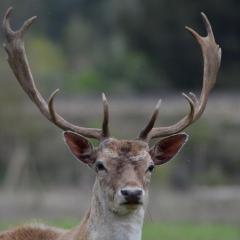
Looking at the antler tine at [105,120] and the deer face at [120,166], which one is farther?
the antler tine at [105,120]

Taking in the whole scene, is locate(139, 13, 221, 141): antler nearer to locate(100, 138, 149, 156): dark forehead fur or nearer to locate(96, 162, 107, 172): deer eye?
locate(100, 138, 149, 156): dark forehead fur

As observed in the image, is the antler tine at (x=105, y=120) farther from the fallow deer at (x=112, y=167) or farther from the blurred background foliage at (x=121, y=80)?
the blurred background foliage at (x=121, y=80)

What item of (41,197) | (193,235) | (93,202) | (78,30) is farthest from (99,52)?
(93,202)

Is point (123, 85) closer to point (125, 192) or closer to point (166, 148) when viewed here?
point (166, 148)

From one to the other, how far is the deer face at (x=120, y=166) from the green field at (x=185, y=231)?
1241 centimetres

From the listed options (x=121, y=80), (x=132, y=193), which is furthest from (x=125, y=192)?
(x=121, y=80)

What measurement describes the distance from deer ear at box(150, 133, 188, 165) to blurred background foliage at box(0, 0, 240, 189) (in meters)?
20.2

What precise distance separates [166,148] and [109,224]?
3.90ft

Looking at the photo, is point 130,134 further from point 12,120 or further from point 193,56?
point 193,56

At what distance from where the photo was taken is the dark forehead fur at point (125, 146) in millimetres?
11664

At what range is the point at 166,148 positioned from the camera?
12328 millimetres

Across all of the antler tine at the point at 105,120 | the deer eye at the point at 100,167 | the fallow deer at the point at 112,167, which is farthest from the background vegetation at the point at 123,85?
the deer eye at the point at 100,167

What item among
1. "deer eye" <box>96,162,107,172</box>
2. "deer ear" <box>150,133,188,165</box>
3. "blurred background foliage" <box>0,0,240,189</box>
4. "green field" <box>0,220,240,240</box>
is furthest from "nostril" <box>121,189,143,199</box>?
"blurred background foliage" <box>0,0,240,189</box>

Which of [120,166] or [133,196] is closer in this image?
[133,196]
